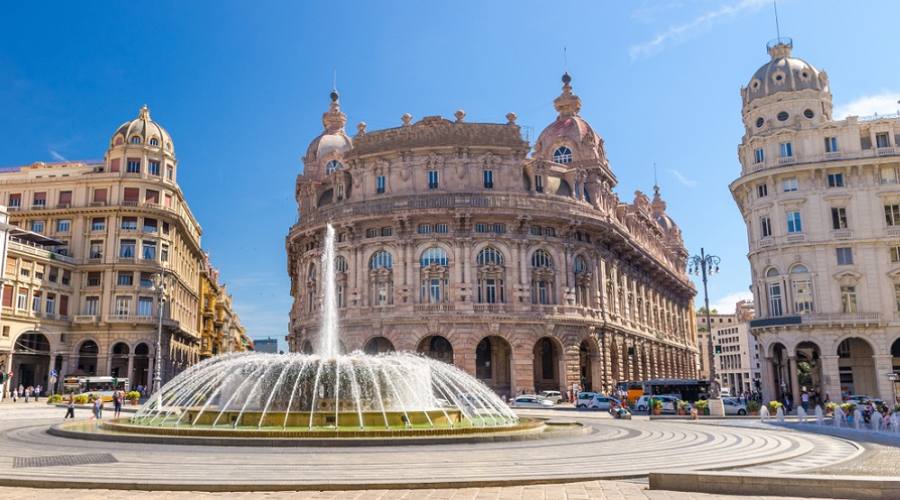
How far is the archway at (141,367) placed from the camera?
61906 millimetres

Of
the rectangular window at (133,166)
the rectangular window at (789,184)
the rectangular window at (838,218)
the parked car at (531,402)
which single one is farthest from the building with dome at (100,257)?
the rectangular window at (838,218)

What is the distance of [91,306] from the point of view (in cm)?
6159

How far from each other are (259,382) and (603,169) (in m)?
45.9

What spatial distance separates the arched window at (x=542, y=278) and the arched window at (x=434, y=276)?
630 cm

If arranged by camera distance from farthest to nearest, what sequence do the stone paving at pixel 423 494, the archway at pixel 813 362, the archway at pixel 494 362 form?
the archway at pixel 494 362, the archway at pixel 813 362, the stone paving at pixel 423 494

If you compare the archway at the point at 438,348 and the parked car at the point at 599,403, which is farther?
the archway at the point at 438,348

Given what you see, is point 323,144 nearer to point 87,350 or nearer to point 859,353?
point 87,350

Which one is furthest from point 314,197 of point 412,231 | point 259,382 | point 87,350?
point 259,382

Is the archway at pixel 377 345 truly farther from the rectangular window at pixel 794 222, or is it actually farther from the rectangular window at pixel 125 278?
the rectangular window at pixel 794 222

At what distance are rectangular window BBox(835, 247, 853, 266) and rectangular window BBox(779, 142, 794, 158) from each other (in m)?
6.89

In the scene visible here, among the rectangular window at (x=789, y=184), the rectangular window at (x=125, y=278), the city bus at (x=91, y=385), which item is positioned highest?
the rectangular window at (x=789, y=184)

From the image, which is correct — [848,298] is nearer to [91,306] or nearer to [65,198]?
[91,306]

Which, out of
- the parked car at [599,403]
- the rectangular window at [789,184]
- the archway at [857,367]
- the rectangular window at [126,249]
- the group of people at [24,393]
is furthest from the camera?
the rectangular window at [126,249]

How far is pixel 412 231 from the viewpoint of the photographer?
51.5 meters
